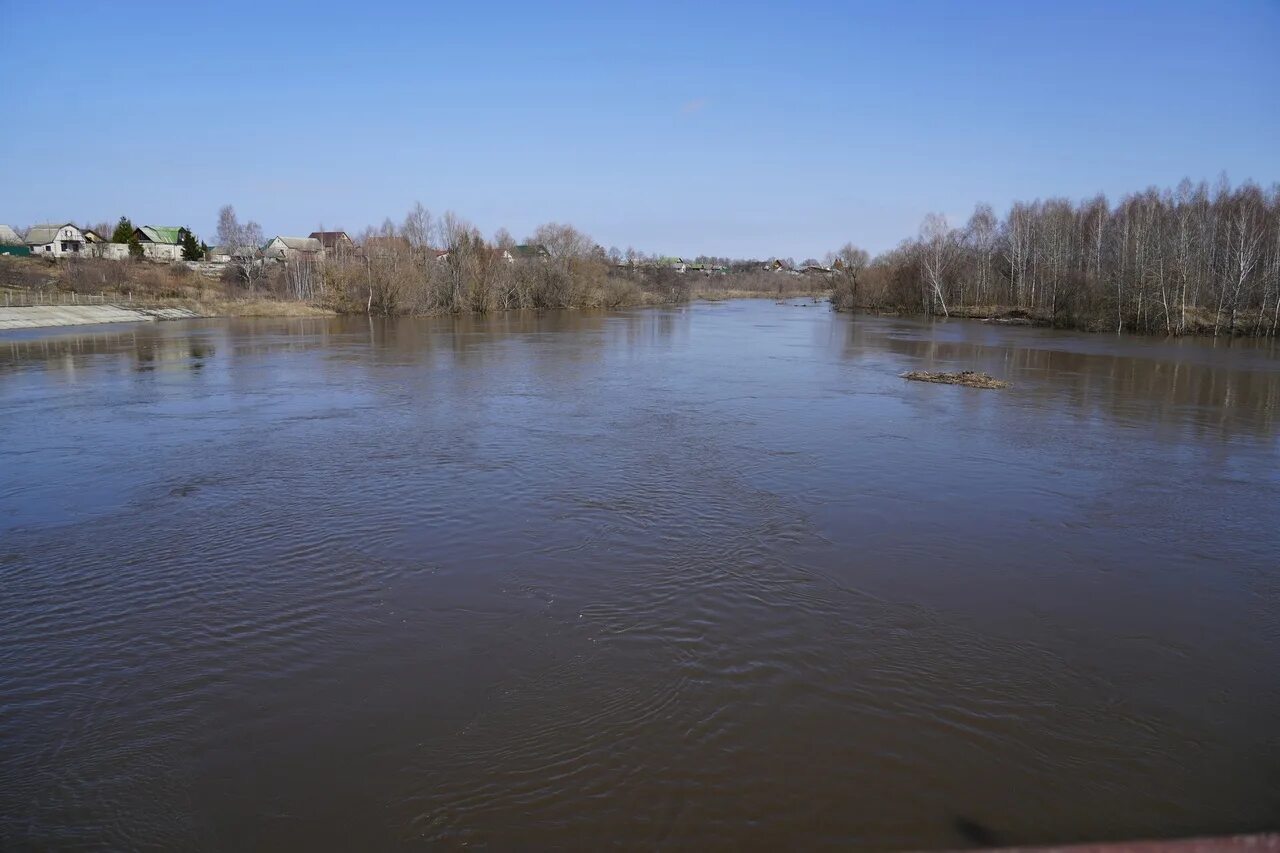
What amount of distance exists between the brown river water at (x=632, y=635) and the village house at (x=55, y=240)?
84096mm

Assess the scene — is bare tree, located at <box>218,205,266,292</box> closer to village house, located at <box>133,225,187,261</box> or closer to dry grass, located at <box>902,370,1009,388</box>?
village house, located at <box>133,225,187,261</box>

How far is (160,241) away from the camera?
94.5 metres

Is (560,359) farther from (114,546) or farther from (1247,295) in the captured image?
(1247,295)

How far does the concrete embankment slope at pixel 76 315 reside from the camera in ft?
137

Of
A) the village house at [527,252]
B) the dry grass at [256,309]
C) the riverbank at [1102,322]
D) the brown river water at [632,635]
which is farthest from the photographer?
the village house at [527,252]

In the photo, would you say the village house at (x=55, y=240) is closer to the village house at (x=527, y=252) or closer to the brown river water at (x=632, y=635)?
the village house at (x=527, y=252)

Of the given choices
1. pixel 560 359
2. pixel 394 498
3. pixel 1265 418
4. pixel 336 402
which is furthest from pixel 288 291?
pixel 1265 418

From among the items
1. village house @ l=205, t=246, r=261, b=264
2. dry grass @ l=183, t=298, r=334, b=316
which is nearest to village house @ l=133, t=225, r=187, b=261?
village house @ l=205, t=246, r=261, b=264

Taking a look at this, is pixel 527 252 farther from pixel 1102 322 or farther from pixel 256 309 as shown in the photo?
pixel 1102 322

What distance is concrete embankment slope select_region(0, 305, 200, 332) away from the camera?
41.9 meters

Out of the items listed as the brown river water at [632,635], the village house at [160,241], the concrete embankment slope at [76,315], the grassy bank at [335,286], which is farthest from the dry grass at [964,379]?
the village house at [160,241]

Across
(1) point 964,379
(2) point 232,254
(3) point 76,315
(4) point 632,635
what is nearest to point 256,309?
(3) point 76,315

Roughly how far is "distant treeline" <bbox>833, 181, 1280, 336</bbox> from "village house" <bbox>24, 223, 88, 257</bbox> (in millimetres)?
82388

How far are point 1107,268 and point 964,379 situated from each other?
4063cm
